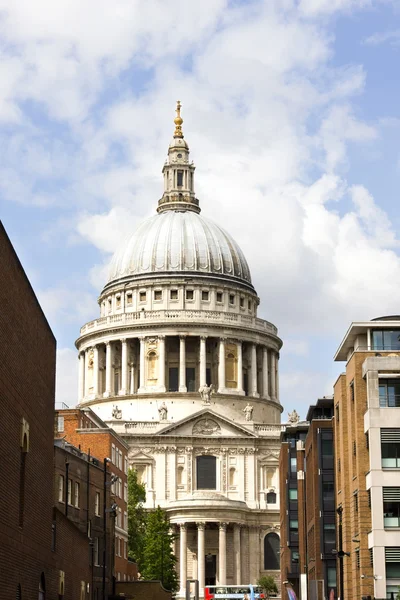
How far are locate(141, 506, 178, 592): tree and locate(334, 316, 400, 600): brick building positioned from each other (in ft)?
168

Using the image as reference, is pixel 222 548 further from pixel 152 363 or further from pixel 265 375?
pixel 265 375

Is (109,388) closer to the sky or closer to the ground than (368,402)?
closer to the sky

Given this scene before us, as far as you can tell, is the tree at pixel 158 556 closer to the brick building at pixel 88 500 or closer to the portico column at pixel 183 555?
the portico column at pixel 183 555

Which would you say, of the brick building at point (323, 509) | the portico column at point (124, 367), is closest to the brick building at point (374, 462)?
the brick building at point (323, 509)

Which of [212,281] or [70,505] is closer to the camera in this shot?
[70,505]

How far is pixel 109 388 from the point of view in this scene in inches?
6486

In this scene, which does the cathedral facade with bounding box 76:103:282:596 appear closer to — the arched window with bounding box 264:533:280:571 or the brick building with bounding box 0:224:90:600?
the arched window with bounding box 264:533:280:571

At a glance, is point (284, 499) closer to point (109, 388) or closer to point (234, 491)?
point (234, 491)

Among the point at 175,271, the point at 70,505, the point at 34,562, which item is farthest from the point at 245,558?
the point at 34,562

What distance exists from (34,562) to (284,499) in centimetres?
7254

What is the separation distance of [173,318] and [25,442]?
12674cm

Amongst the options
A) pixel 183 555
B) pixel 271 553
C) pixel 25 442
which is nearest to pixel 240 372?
pixel 271 553

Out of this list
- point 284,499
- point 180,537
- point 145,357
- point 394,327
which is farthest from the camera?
point 145,357

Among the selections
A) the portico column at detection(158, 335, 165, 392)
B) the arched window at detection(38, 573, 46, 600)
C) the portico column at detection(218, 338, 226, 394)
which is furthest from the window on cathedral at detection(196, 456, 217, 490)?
the arched window at detection(38, 573, 46, 600)
